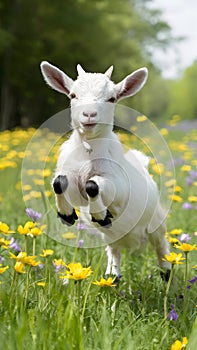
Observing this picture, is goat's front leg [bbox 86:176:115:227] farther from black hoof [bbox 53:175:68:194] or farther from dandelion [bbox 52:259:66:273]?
dandelion [bbox 52:259:66:273]

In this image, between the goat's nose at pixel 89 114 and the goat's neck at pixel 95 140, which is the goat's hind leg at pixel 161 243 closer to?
the goat's neck at pixel 95 140

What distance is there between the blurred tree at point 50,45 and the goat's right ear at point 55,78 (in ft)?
47.1

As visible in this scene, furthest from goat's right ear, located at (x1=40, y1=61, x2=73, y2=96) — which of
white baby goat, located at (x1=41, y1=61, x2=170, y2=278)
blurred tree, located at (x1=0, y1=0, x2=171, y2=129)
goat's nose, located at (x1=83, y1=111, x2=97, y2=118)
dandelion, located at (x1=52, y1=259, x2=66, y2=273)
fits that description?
blurred tree, located at (x1=0, y1=0, x2=171, y2=129)

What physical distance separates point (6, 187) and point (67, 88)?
12.1ft

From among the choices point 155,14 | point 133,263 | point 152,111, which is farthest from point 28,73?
point 152,111

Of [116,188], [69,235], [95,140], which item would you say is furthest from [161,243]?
[95,140]

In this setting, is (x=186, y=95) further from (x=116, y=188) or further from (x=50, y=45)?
(x=116, y=188)

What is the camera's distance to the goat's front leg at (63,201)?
8.28 feet

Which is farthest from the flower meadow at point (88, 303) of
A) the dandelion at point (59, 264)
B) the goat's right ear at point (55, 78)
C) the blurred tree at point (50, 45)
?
the blurred tree at point (50, 45)

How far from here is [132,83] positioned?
2.91 meters

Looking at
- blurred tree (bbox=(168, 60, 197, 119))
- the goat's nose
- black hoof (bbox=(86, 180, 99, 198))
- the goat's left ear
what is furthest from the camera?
blurred tree (bbox=(168, 60, 197, 119))

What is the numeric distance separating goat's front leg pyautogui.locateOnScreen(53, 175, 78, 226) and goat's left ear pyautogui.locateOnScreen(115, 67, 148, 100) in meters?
0.59

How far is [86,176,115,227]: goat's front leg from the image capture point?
2.46 metres

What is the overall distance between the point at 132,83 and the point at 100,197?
74 cm
